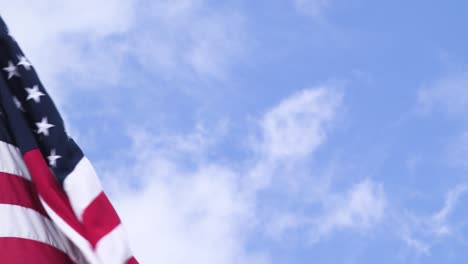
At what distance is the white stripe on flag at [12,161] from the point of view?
9.89 meters

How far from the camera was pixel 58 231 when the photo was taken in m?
9.86

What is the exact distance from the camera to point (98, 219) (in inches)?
381

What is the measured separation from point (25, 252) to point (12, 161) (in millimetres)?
1279

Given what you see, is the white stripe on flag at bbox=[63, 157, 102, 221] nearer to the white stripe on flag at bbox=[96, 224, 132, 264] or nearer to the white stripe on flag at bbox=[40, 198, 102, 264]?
the white stripe on flag at bbox=[40, 198, 102, 264]

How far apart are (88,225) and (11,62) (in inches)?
88.6

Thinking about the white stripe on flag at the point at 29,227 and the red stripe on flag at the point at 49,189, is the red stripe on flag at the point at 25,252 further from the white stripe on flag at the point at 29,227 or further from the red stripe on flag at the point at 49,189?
the red stripe on flag at the point at 49,189

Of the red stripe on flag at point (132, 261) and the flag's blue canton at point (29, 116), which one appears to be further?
the flag's blue canton at point (29, 116)

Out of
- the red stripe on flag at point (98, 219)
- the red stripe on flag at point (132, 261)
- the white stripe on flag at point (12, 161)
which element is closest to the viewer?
the red stripe on flag at point (132, 261)

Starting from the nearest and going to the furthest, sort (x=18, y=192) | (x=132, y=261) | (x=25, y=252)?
(x=25, y=252) < (x=132, y=261) < (x=18, y=192)

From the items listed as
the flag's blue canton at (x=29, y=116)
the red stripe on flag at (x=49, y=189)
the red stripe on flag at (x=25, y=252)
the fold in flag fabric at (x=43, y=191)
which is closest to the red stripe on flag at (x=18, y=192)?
the fold in flag fabric at (x=43, y=191)

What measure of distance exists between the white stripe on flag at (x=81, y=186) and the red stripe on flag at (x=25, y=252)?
1.73 ft

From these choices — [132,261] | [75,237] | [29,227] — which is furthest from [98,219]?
[29,227]

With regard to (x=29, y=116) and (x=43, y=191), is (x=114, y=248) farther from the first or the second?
(x=29, y=116)

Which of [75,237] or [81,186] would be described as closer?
[75,237]
